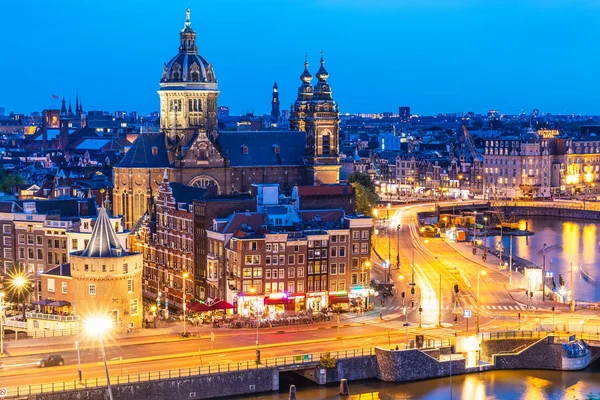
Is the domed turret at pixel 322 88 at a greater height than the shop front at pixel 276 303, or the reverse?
the domed turret at pixel 322 88

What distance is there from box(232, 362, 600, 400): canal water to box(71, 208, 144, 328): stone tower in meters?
14.1

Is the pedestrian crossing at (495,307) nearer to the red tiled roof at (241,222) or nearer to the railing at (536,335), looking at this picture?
the railing at (536,335)

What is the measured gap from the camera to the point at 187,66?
11850cm

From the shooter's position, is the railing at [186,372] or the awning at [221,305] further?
the awning at [221,305]

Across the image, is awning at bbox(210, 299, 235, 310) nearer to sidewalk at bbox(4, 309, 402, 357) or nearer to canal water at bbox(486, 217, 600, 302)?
sidewalk at bbox(4, 309, 402, 357)

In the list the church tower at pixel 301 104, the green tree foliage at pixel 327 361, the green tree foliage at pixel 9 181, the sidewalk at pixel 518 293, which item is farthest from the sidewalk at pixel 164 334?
the green tree foliage at pixel 9 181

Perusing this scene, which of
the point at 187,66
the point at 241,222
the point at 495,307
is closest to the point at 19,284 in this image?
the point at 241,222

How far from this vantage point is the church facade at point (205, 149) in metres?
115

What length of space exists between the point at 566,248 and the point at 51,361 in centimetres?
8575

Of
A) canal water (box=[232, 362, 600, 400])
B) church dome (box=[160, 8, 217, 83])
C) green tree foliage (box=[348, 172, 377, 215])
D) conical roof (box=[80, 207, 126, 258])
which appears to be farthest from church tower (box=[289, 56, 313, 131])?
canal water (box=[232, 362, 600, 400])

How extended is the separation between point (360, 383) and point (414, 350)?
3.91 metres

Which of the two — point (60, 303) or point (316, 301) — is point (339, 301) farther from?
point (60, 303)

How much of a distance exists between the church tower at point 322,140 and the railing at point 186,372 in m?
50.9

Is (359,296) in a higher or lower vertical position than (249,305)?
higher
